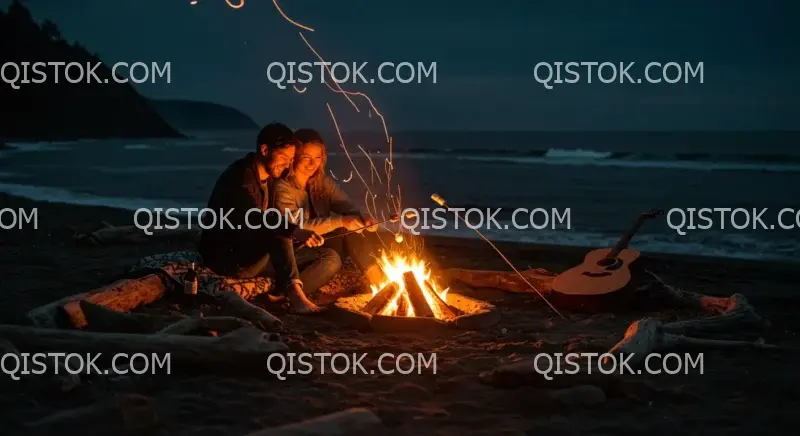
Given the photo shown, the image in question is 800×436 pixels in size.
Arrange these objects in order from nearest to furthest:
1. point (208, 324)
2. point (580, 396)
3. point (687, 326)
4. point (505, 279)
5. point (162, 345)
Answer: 1. point (580, 396)
2. point (162, 345)
3. point (208, 324)
4. point (687, 326)
5. point (505, 279)

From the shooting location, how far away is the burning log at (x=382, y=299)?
6.66 metres

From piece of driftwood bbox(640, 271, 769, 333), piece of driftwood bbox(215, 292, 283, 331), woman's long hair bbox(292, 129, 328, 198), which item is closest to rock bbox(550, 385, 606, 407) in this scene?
piece of driftwood bbox(640, 271, 769, 333)

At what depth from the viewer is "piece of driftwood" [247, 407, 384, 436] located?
4.02 meters

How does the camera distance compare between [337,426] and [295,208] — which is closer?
[337,426]

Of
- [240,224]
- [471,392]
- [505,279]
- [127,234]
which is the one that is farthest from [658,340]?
[127,234]

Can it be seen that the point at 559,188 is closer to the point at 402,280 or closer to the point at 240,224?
the point at 402,280

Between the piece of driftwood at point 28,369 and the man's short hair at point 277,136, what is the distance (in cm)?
256

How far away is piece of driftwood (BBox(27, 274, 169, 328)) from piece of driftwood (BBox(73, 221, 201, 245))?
4161 mm

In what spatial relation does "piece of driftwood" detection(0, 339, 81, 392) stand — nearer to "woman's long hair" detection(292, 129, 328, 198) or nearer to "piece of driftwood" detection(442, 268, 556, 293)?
"woman's long hair" detection(292, 129, 328, 198)

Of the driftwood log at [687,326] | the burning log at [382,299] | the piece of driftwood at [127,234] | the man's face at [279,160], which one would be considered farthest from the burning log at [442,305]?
the piece of driftwood at [127,234]

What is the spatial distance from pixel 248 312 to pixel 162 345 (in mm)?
1259

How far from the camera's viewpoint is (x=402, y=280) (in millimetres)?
6645

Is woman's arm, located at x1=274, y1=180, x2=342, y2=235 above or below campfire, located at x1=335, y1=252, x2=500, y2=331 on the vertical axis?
above

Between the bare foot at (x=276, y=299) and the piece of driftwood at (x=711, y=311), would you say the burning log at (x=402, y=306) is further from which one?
the piece of driftwood at (x=711, y=311)
